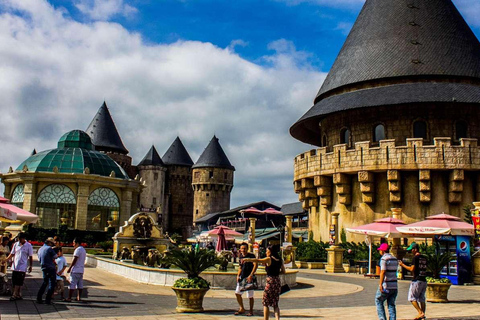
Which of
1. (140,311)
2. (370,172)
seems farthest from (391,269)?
(370,172)

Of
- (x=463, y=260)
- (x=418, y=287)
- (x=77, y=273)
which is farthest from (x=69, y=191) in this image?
(x=418, y=287)

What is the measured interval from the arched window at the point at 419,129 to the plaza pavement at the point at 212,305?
36.1ft

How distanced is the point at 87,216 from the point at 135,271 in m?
25.8

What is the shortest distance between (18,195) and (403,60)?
31.4m

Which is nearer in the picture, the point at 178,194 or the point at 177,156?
the point at 178,194

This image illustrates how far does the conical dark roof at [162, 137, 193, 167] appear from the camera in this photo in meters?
100

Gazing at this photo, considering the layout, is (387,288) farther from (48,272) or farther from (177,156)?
(177,156)

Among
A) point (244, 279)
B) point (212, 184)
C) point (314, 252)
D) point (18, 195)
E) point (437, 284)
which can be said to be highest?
point (212, 184)

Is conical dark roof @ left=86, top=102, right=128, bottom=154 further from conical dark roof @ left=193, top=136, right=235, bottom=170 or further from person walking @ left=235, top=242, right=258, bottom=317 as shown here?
person walking @ left=235, top=242, right=258, bottom=317

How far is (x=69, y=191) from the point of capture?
41.2 m

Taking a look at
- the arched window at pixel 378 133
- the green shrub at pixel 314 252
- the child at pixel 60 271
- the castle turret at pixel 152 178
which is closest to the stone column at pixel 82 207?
the green shrub at pixel 314 252

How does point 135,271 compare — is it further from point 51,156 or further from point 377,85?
point 51,156

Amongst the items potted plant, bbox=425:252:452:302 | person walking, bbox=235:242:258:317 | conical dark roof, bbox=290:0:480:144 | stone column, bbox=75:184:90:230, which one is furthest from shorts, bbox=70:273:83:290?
stone column, bbox=75:184:90:230

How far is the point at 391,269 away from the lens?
9133mm
